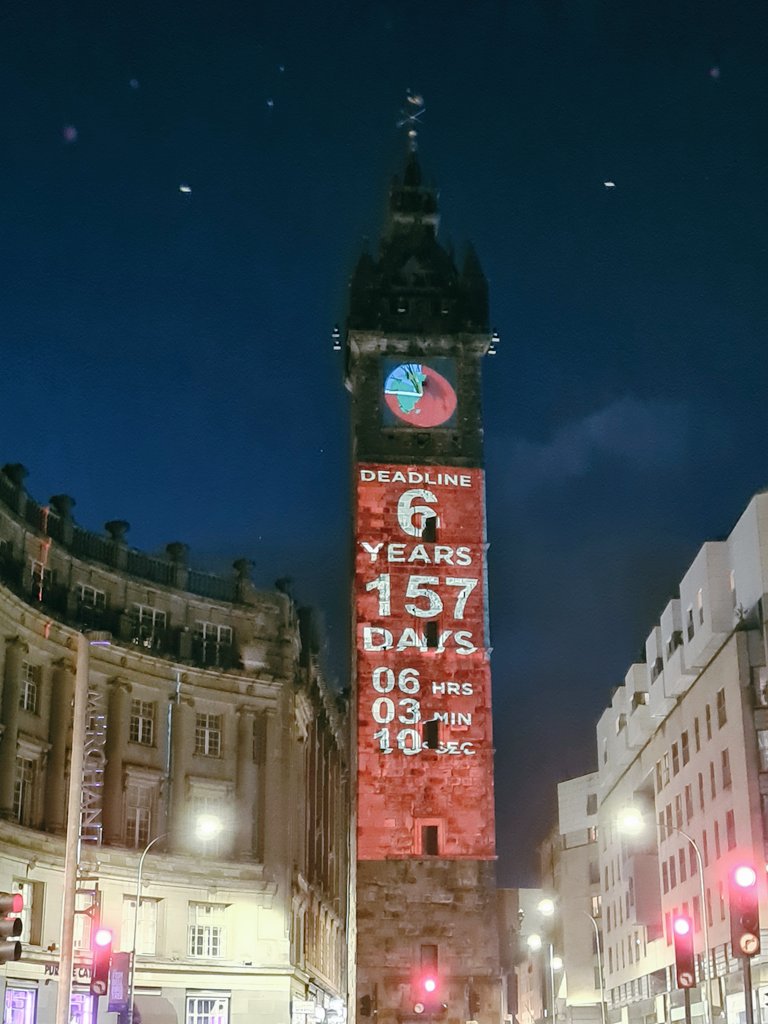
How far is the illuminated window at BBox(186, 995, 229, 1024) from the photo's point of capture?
2474 inches

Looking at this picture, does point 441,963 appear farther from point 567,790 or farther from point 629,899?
point 567,790

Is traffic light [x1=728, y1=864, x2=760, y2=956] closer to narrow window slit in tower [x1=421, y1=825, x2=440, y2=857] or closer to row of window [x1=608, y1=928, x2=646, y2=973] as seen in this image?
narrow window slit in tower [x1=421, y1=825, x2=440, y2=857]

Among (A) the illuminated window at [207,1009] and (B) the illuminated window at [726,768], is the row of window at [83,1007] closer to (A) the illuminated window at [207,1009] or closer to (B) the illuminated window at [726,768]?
(A) the illuminated window at [207,1009]

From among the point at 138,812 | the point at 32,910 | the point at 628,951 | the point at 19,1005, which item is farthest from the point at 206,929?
the point at 628,951

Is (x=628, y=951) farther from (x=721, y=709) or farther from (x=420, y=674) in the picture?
(x=420, y=674)

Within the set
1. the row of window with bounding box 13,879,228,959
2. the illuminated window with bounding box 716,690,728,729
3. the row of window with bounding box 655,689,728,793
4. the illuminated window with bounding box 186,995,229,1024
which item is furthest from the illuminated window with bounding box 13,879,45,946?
the illuminated window with bounding box 716,690,728,729

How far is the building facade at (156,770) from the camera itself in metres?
57.2

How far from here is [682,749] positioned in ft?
270

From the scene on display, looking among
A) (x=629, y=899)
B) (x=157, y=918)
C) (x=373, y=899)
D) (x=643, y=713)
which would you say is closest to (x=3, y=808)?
(x=157, y=918)

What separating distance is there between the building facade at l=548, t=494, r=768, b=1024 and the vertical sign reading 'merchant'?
1104 centimetres

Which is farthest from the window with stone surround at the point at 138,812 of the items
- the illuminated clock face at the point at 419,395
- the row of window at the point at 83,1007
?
the illuminated clock face at the point at 419,395

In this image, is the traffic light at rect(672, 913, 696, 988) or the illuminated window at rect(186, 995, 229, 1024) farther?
the illuminated window at rect(186, 995, 229, 1024)

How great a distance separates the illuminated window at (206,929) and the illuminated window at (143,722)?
27.5 ft

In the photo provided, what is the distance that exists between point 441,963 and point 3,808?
25700 mm
